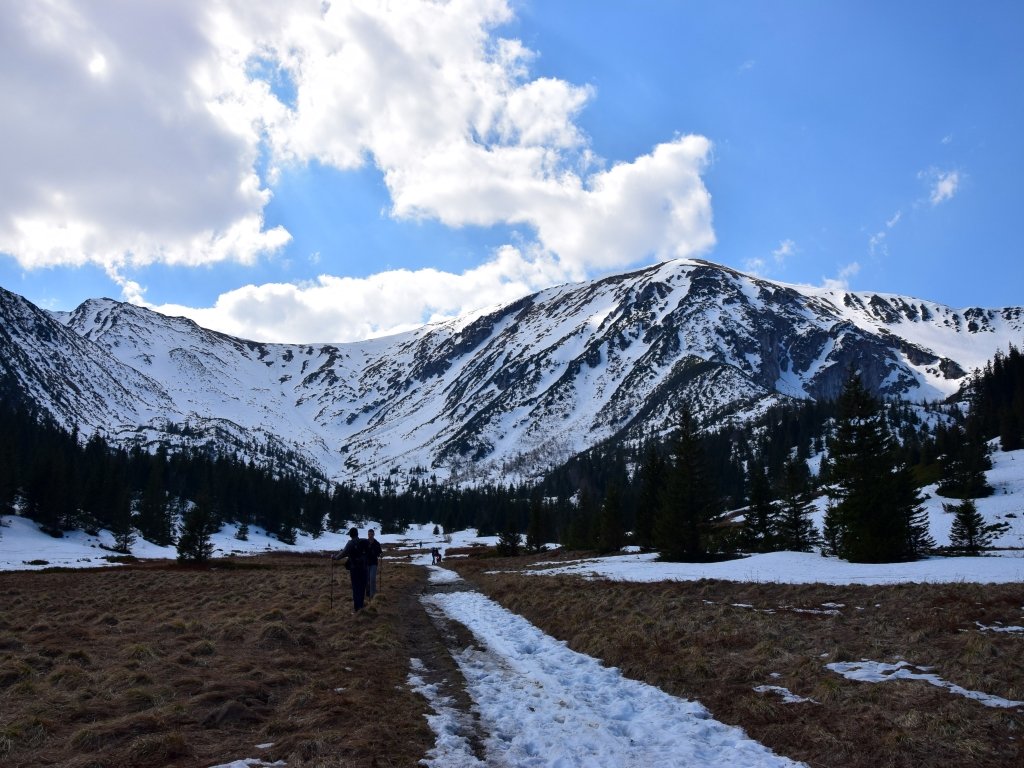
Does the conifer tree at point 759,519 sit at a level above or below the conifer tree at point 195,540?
above

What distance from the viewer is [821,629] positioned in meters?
14.1

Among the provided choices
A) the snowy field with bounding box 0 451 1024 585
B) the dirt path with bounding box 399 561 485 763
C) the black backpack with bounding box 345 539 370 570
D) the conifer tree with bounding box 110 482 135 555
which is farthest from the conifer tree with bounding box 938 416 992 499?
the conifer tree with bounding box 110 482 135 555

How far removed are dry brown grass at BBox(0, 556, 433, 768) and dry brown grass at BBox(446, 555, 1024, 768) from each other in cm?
488

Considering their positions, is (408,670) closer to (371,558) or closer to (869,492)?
(371,558)

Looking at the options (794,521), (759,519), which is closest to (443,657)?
(794,521)

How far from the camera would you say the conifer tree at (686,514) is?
41.8m

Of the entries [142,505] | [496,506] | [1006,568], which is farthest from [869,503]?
[496,506]

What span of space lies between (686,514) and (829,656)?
31.4 meters

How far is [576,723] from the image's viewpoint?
30.0 feet

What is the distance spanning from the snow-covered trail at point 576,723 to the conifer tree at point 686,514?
98.5ft

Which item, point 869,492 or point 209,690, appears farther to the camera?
point 869,492

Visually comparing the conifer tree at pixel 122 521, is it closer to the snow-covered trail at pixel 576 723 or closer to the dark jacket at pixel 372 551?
the dark jacket at pixel 372 551

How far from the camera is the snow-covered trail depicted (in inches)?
306

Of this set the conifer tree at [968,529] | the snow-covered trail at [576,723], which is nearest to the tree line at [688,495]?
the conifer tree at [968,529]
